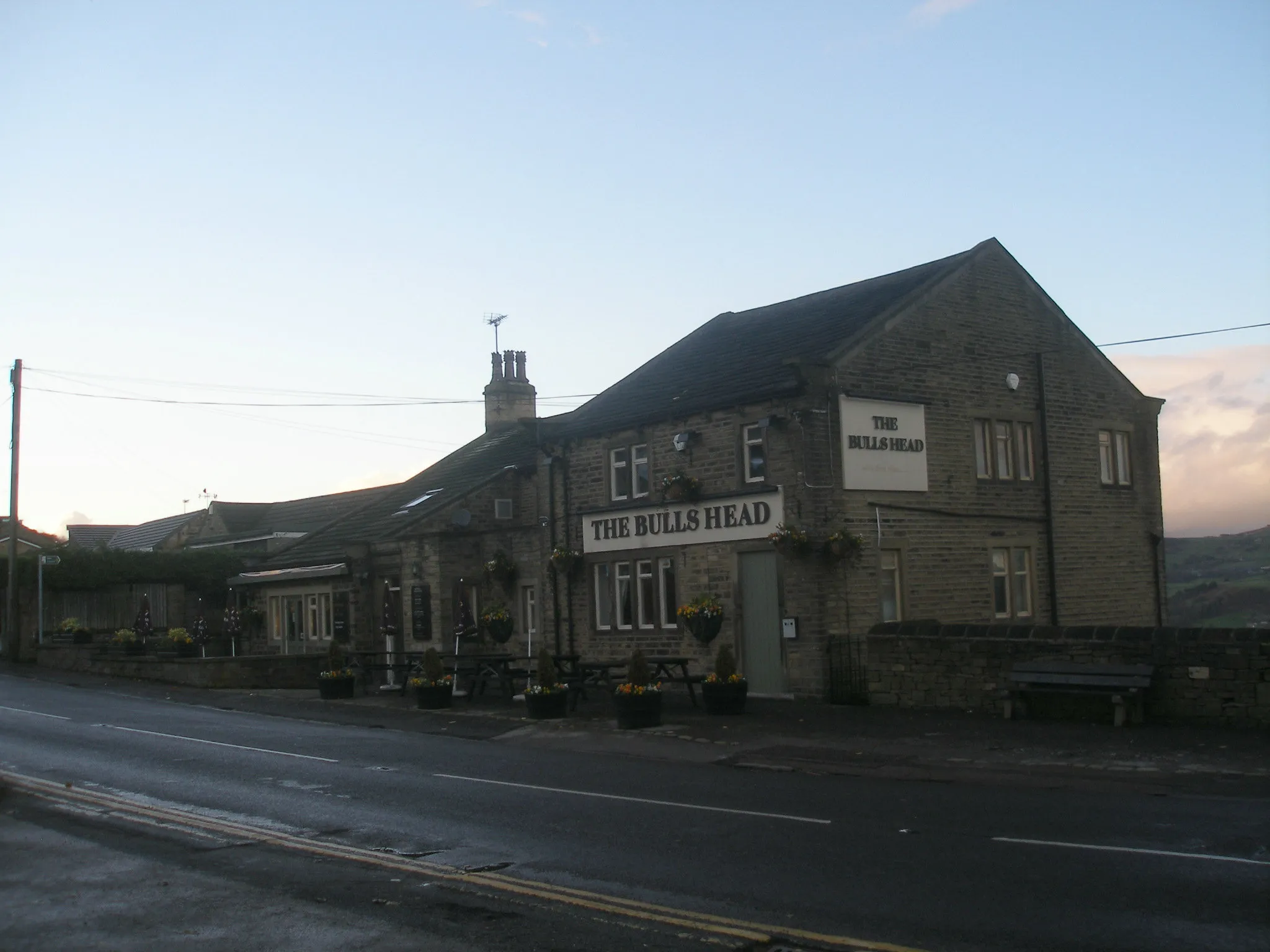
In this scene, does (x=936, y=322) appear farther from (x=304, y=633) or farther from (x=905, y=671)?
(x=304, y=633)

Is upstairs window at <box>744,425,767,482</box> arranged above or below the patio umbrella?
above

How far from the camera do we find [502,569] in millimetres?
30219

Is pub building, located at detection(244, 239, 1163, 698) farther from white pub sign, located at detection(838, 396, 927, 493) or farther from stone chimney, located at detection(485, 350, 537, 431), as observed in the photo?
stone chimney, located at detection(485, 350, 537, 431)

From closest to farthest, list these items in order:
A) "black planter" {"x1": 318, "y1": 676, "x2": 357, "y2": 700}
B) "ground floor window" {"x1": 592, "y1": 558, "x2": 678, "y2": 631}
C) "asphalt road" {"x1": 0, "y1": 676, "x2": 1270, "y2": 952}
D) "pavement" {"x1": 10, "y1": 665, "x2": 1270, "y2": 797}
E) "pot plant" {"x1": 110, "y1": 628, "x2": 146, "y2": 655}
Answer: "asphalt road" {"x1": 0, "y1": 676, "x2": 1270, "y2": 952} → "pavement" {"x1": 10, "y1": 665, "x2": 1270, "y2": 797} → "ground floor window" {"x1": 592, "y1": 558, "x2": 678, "y2": 631} → "black planter" {"x1": 318, "y1": 676, "x2": 357, "y2": 700} → "pot plant" {"x1": 110, "y1": 628, "x2": 146, "y2": 655}

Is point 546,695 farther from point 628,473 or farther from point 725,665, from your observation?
point 628,473

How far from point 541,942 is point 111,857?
4.59m

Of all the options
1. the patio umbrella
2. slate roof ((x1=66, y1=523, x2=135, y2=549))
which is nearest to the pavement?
the patio umbrella

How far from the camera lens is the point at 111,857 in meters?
9.80

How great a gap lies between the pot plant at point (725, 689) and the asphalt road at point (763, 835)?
3976 millimetres

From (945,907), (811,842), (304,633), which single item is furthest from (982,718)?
(304,633)

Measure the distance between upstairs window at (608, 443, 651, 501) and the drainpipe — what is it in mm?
8557

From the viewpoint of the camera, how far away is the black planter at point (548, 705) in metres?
20.9

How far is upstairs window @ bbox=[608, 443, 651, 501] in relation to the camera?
26.2m

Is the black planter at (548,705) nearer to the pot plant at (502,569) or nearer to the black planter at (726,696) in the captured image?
the black planter at (726,696)
